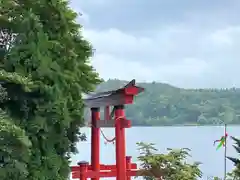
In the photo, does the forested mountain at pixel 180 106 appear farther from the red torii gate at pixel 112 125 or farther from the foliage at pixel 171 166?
the foliage at pixel 171 166

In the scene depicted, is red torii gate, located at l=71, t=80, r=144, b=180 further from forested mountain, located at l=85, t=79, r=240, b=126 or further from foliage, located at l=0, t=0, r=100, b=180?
forested mountain, located at l=85, t=79, r=240, b=126

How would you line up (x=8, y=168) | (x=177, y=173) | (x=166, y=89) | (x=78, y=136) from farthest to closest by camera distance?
(x=166, y=89) < (x=78, y=136) < (x=177, y=173) < (x=8, y=168)

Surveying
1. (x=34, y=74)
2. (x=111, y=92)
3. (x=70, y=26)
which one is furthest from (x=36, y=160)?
(x=111, y=92)

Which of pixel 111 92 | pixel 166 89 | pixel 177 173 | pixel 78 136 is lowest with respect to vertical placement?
pixel 177 173

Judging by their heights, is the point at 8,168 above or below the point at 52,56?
below

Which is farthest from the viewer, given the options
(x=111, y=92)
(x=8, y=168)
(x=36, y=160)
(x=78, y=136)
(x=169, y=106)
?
(x=169, y=106)

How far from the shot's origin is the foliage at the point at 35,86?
4.32m

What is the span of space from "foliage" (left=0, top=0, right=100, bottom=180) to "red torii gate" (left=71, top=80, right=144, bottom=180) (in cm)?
120

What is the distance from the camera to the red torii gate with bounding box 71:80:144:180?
20.5ft

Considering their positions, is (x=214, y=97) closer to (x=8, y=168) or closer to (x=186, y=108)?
(x=186, y=108)

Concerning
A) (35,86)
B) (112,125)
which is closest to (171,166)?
(112,125)

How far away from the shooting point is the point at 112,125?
6652mm

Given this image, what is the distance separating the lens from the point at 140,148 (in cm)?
579

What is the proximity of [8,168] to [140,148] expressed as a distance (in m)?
2.01
